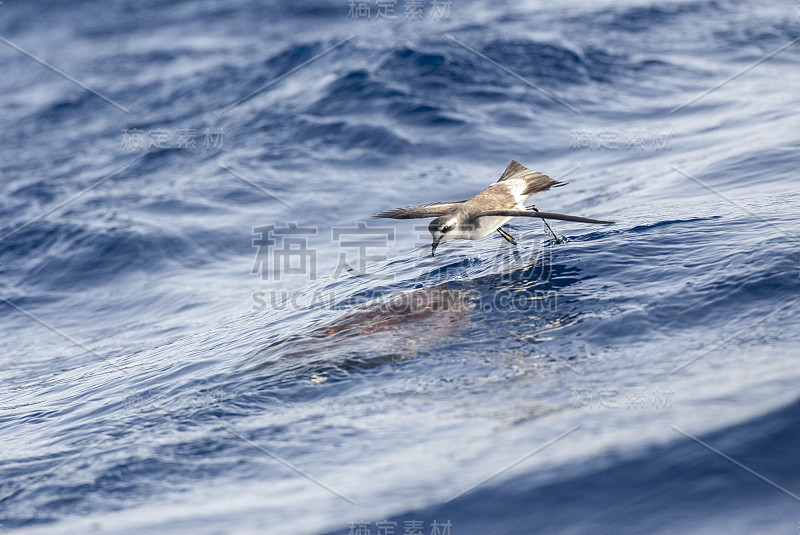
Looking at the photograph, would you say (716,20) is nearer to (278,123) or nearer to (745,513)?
(278,123)

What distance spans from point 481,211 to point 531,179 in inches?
41.6

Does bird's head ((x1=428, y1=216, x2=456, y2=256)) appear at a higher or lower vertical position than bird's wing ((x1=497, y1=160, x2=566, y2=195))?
lower

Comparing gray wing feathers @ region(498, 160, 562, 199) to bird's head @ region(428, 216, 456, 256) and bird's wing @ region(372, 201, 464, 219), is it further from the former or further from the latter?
bird's head @ region(428, 216, 456, 256)

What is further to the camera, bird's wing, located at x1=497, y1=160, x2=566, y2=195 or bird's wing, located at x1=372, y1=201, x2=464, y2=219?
bird's wing, located at x1=497, y1=160, x2=566, y2=195

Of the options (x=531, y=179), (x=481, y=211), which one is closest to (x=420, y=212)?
(x=481, y=211)

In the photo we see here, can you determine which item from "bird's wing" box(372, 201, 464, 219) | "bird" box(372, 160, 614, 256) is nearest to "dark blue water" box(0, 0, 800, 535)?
"bird" box(372, 160, 614, 256)

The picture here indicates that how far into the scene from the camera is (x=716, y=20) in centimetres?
1972

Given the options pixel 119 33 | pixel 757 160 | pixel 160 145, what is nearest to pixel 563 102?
pixel 757 160

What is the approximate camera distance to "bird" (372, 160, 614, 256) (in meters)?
8.22

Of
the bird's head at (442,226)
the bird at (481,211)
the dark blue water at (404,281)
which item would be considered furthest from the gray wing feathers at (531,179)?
the bird's head at (442,226)

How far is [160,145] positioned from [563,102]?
8908 millimetres

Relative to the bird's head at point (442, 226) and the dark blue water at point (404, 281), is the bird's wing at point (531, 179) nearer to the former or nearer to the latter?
the dark blue water at point (404, 281)

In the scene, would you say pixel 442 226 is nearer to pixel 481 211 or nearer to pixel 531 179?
pixel 481 211

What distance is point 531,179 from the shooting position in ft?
29.4
